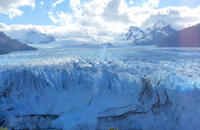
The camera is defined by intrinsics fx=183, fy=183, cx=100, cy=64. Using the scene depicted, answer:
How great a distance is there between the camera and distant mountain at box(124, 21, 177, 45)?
140 m

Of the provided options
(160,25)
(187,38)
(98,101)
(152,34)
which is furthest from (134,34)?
(98,101)

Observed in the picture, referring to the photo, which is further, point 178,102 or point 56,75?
point 56,75

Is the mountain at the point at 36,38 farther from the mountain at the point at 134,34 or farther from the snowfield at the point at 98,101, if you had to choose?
the snowfield at the point at 98,101

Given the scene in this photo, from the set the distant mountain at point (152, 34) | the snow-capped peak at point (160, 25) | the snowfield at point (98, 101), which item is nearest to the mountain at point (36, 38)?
the distant mountain at point (152, 34)

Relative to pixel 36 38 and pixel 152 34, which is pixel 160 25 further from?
pixel 36 38

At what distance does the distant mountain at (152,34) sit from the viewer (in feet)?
460

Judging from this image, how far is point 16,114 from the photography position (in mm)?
7191

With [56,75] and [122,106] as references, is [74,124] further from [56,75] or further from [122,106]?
[56,75]

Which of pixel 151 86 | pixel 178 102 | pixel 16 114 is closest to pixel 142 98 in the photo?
pixel 151 86

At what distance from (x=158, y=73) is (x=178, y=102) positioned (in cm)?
218

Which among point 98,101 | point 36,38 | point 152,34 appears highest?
point 152,34

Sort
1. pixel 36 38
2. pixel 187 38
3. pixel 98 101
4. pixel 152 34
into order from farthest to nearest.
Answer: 1. pixel 36 38
2. pixel 152 34
3. pixel 187 38
4. pixel 98 101

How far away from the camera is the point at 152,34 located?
490 ft

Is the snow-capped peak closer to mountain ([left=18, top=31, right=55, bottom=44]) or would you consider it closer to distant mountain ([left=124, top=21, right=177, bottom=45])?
distant mountain ([left=124, top=21, right=177, bottom=45])
